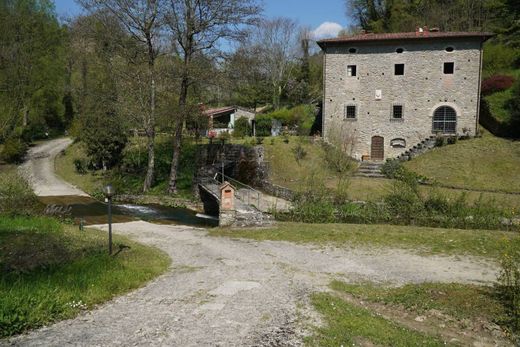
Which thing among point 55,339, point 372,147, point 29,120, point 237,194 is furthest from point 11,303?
point 29,120

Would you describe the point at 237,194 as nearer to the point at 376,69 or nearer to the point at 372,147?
the point at 372,147

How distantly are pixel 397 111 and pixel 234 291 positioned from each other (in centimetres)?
2655

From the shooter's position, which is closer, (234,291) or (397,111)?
(234,291)

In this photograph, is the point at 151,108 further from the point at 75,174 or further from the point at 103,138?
the point at 75,174

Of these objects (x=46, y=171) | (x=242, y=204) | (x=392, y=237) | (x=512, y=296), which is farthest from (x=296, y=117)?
(x=512, y=296)

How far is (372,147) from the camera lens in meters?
32.9

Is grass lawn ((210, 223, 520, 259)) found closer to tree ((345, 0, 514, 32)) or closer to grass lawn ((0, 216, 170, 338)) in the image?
grass lawn ((0, 216, 170, 338))

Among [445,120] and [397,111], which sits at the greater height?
[397,111]

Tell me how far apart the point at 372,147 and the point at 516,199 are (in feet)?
40.7

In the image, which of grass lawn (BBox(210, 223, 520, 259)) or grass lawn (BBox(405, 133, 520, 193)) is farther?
grass lawn (BBox(405, 133, 520, 193))

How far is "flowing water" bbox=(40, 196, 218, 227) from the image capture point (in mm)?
20797

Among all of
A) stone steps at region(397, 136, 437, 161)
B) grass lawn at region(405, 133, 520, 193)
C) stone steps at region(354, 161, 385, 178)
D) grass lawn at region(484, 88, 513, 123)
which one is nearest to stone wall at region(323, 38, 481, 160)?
stone steps at region(397, 136, 437, 161)

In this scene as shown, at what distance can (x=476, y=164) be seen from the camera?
1061 inches

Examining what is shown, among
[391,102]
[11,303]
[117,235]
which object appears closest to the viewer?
[11,303]
